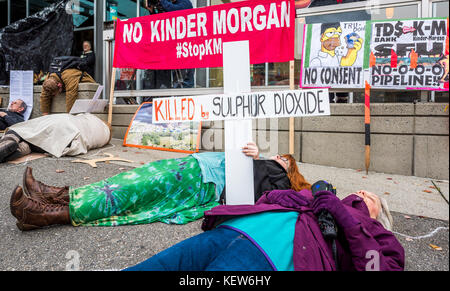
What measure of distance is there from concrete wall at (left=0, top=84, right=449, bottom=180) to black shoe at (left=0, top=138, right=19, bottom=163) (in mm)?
2638

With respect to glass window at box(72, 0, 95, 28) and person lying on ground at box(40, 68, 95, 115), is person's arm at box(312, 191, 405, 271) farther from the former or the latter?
glass window at box(72, 0, 95, 28)

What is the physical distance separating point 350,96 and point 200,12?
270 cm

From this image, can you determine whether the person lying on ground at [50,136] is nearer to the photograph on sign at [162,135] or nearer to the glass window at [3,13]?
the photograph on sign at [162,135]

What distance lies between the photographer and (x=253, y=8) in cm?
458

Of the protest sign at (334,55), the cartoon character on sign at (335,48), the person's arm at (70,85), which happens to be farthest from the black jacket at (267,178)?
the person's arm at (70,85)

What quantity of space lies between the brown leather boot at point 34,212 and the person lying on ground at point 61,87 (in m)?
4.75

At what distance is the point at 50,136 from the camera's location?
175 inches

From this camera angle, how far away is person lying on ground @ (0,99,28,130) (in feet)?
18.8

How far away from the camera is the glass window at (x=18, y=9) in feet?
32.9

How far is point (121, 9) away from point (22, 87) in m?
3.16

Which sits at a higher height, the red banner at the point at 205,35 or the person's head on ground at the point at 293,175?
the red banner at the point at 205,35

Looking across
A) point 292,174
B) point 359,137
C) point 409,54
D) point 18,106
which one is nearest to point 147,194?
point 292,174

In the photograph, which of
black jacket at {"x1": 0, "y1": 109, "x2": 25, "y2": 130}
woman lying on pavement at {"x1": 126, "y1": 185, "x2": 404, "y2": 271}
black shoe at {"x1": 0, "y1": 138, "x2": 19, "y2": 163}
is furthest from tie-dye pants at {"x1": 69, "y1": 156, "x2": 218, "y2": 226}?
black jacket at {"x1": 0, "y1": 109, "x2": 25, "y2": 130}

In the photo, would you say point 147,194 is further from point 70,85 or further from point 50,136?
point 70,85
